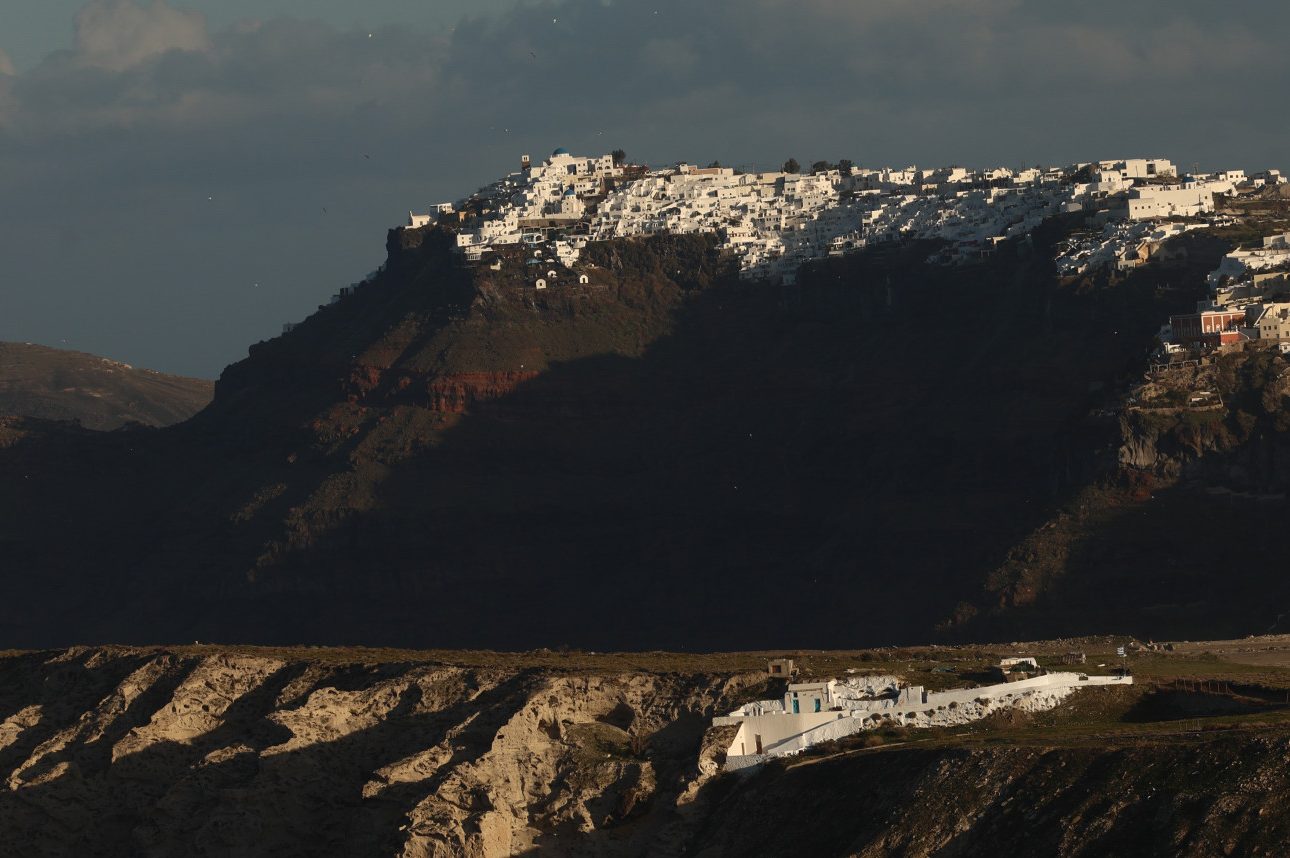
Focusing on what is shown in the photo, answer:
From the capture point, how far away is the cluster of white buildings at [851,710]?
7325 cm

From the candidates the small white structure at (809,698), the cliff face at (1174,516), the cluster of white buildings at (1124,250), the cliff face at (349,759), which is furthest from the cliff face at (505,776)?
the cluster of white buildings at (1124,250)

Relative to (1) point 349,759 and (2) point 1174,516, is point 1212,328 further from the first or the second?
(1) point 349,759

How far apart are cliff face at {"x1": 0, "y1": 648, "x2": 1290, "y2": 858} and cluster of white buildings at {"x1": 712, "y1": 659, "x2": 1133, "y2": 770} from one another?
828 millimetres

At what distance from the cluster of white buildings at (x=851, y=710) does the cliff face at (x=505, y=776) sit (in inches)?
32.6

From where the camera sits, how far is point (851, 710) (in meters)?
74.2

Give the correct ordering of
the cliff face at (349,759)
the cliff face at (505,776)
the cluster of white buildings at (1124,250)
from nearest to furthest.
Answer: the cliff face at (505,776) → the cliff face at (349,759) → the cluster of white buildings at (1124,250)

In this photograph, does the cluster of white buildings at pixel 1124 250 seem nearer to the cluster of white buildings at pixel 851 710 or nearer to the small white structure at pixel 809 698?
the cluster of white buildings at pixel 851 710

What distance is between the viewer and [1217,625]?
519 feet

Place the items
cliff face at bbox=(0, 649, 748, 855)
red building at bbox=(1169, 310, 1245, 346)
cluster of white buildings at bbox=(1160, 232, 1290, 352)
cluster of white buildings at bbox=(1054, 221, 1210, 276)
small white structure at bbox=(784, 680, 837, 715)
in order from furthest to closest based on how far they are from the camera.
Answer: cluster of white buildings at bbox=(1054, 221, 1210, 276) → cluster of white buildings at bbox=(1160, 232, 1290, 352) → red building at bbox=(1169, 310, 1245, 346) → small white structure at bbox=(784, 680, 837, 715) → cliff face at bbox=(0, 649, 748, 855)

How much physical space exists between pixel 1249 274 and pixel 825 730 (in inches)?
4491

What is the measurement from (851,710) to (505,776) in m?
7.59

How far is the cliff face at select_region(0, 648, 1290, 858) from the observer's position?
2458 inches

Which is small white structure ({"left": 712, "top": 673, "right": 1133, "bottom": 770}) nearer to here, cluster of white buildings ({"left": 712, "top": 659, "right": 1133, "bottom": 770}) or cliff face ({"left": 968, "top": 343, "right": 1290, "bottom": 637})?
cluster of white buildings ({"left": 712, "top": 659, "right": 1133, "bottom": 770})

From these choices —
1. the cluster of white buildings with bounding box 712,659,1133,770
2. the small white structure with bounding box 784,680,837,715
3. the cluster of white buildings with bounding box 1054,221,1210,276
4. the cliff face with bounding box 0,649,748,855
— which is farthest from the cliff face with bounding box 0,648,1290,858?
the cluster of white buildings with bounding box 1054,221,1210,276
